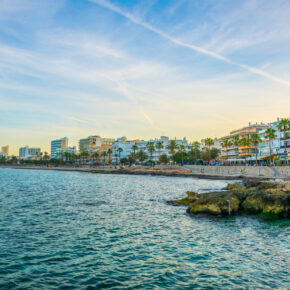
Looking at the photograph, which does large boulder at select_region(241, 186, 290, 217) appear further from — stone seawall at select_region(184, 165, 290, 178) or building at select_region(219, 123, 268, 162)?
building at select_region(219, 123, 268, 162)

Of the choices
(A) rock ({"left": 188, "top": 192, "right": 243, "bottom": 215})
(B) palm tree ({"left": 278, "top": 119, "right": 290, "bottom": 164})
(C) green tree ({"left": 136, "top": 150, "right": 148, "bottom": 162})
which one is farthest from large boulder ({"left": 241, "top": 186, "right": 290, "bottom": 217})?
(C) green tree ({"left": 136, "top": 150, "right": 148, "bottom": 162})

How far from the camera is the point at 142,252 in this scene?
13.7 metres

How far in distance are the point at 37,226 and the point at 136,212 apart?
8800mm

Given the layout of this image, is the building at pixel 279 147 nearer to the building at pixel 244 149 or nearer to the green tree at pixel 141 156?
the building at pixel 244 149

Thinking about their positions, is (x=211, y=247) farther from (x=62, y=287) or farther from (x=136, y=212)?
(x=136, y=212)

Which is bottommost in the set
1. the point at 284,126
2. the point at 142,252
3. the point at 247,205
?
the point at 142,252

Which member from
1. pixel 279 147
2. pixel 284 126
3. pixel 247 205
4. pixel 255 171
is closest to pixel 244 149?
pixel 279 147

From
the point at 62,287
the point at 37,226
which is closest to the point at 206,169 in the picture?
the point at 37,226

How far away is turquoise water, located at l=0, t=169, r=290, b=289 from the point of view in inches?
412

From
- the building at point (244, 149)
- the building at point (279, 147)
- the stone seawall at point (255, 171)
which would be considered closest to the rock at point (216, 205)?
the stone seawall at point (255, 171)

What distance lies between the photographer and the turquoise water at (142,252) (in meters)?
10.5

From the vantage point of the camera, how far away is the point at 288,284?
33.3 ft

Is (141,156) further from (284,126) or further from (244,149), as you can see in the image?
(284,126)

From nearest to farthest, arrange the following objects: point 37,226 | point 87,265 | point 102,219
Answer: point 87,265
point 37,226
point 102,219
